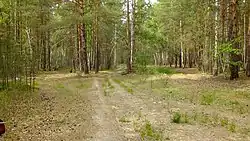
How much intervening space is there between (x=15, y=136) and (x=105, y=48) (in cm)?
4728

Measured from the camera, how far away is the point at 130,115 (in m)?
12.1

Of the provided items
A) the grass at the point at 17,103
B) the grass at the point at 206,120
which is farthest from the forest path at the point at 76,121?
the grass at the point at 206,120

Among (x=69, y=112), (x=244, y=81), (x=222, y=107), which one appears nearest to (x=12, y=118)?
(x=69, y=112)

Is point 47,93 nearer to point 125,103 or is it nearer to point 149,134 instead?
point 125,103

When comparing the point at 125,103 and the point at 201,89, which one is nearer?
the point at 125,103

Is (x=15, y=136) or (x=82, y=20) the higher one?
(x=82, y=20)

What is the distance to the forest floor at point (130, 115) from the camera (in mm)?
9344

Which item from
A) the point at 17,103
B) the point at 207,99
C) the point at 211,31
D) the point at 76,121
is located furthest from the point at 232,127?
the point at 211,31

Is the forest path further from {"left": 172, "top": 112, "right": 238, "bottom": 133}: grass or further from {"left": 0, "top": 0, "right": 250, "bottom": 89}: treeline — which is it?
{"left": 0, "top": 0, "right": 250, "bottom": 89}: treeline

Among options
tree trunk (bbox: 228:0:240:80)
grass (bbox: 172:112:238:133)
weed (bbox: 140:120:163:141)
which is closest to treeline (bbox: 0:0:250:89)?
tree trunk (bbox: 228:0:240:80)

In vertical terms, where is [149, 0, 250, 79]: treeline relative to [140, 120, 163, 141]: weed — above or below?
above

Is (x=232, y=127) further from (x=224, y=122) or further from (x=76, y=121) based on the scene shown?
(x=76, y=121)

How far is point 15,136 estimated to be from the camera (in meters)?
9.23

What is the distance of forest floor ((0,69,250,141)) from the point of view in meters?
9.34
